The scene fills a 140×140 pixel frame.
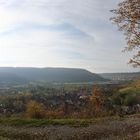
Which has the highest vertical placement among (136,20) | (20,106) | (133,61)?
(136,20)

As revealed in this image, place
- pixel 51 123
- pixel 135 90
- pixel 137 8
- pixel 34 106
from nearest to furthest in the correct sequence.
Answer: pixel 137 8
pixel 51 123
pixel 34 106
pixel 135 90

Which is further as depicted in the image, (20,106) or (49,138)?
(20,106)

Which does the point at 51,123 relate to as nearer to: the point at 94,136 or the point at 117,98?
the point at 94,136

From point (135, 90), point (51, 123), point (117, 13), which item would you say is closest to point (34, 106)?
point (51, 123)

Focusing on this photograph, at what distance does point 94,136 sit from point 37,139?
4.09 metres

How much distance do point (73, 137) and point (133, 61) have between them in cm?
771

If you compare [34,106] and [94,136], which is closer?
[94,136]

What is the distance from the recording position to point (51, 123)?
4691 cm

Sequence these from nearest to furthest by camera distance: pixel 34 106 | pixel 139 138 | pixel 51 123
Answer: pixel 139 138 → pixel 51 123 → pixel 34 106

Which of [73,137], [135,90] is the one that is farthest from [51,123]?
[135,90]

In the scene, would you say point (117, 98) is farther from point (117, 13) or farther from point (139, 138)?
point (139, 138)

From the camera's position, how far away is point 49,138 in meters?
29.5

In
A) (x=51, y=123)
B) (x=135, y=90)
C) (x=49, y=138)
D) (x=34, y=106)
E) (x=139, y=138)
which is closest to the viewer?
(x=139, y=138)

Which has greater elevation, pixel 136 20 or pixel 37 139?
pixel 136 20
